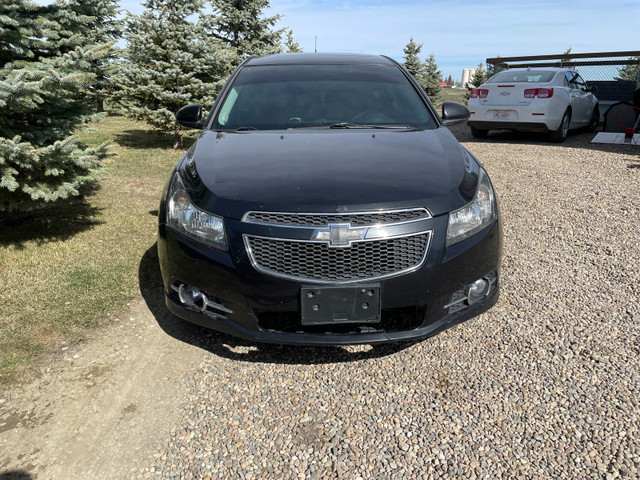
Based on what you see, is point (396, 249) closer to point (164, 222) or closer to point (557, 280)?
point (164, 222)

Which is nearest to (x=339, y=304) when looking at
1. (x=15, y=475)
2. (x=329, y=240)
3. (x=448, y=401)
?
(x=329, y=240)

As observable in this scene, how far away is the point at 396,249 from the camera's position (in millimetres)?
2461

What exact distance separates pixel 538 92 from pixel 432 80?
16854mm

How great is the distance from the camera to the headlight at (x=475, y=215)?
2586mm

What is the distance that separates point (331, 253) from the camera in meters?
2.41

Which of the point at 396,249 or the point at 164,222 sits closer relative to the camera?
the point at 396,249

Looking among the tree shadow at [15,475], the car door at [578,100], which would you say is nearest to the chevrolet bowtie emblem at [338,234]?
the tree shadow at [15,475]

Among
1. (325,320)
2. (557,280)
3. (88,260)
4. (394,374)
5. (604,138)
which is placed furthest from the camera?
(604,138)

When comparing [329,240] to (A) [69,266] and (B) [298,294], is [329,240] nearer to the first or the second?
(B) [298,294]

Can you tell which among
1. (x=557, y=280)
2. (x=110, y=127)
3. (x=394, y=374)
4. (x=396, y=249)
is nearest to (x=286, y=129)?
(x=396, y=249)

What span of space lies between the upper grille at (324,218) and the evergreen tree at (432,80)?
24.1 m

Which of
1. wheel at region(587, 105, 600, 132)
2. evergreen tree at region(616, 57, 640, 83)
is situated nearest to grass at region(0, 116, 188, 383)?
wheel at region(587, 105, 600, 132)

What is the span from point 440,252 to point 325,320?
68cm

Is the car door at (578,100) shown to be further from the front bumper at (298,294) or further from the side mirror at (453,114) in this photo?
the front bumper at (298,294)
